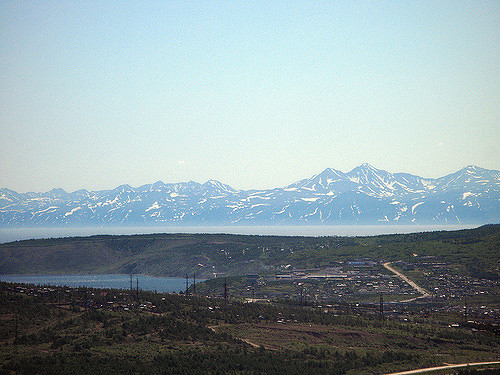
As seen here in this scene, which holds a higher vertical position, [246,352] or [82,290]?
[82,290]

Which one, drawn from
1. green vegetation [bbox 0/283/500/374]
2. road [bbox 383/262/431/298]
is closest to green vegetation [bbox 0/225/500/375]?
green vegetation [bbox 0/283/500/374]

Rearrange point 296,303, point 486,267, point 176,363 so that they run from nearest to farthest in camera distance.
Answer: point 176,363 → point 296,303 → point 486,267

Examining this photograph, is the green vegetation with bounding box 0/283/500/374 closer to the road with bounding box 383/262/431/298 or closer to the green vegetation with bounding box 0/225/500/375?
the green vegetation with bounding box 0/225/500/375

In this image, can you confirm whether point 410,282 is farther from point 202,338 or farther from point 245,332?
point 202,338

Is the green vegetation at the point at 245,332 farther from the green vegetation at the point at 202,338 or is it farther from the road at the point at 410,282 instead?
the road at the point at 410,282

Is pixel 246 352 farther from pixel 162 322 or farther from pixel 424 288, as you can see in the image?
pixel 424 288

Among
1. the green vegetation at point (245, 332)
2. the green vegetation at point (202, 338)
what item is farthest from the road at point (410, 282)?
the green vegetation at point (202, 338)

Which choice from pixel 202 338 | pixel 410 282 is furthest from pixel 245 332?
pixel 410 282

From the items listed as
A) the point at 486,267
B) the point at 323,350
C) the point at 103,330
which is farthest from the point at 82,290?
the point at 486,267

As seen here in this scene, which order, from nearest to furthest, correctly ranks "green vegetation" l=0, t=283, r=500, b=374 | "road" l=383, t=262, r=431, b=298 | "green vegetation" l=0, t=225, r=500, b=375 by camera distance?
"green vegetation" l=0, t=283, r=500, b=374 → "green vegetation" l=0, t=225, r=500, b=375 → "road" l=383, t=262, r=431, b=298
